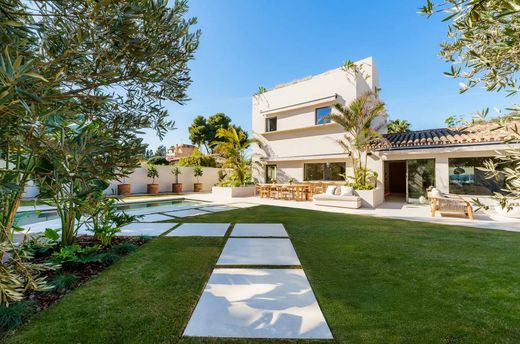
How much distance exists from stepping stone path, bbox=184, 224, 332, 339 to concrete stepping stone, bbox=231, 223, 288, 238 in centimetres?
192

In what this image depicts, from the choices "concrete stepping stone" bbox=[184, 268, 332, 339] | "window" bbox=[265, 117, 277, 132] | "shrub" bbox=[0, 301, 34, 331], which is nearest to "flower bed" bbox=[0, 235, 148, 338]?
"shrub" bbox=[0, 301, 34, 331]

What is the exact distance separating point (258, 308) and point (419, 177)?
1624 centimetres

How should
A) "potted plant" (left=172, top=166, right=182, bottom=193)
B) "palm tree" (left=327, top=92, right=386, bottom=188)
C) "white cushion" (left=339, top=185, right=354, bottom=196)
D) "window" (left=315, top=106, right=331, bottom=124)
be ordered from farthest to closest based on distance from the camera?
"potted plant" (left=172, top=166, right=182, bottom=193) < "window" (left=315, top=106, right=331, bottom=124) < "palm tree" (left=327, top=92, right=386, bottom=188) < "white cushion" (left=339, top=185, right=354, bottom=196)

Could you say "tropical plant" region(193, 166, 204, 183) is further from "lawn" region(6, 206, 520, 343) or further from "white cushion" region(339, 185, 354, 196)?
"lawn" region(6, 206, 520, 343)

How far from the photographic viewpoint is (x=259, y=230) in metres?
8.36

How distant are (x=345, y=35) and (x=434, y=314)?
19.9m

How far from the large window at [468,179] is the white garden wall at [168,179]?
24.3m

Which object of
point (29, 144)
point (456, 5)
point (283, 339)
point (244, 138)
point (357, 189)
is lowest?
point (283, 339)

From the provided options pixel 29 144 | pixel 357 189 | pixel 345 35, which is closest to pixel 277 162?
pixel 357 189

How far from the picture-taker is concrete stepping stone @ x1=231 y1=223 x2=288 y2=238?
25.6 ft

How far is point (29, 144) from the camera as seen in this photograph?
7.30ft

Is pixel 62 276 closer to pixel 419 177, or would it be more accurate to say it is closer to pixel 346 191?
pixel 346 191

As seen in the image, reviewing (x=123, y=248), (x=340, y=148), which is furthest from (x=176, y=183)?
(x=123, y=248)

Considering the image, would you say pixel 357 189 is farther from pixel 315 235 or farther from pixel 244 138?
pixel 244 138
